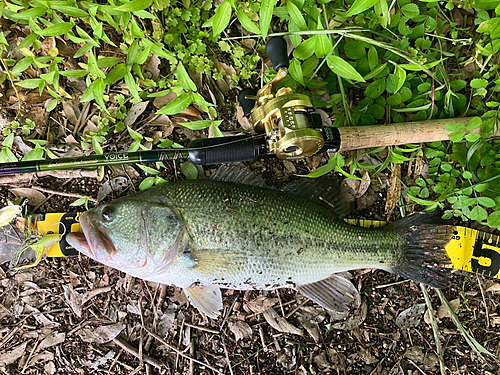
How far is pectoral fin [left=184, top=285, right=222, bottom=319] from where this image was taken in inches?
95.3

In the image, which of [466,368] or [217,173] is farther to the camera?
[466,368]

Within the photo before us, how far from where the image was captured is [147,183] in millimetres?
2504

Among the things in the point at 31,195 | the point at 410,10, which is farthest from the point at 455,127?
the point at 31,195

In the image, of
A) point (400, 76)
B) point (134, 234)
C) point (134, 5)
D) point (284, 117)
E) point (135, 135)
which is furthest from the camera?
point (135, 135)

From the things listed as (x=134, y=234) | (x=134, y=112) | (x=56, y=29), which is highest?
(x=56, y=29)

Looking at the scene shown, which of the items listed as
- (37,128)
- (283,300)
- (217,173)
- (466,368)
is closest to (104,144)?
(37,128)

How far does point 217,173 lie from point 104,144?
3.08 feet

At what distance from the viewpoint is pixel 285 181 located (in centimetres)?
263

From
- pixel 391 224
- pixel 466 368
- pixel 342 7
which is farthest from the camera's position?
pixel 466 368

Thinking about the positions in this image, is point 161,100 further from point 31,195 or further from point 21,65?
point 31,195

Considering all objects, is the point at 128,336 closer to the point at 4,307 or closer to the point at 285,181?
the point at 4,307

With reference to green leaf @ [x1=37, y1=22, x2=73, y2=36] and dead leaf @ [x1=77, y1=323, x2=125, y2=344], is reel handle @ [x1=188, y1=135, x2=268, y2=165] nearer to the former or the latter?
green leaf @ [x1=37, y1=22, x2=73, y2=36]

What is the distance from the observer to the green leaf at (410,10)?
7.47 feet

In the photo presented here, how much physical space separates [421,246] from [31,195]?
3.03 m
